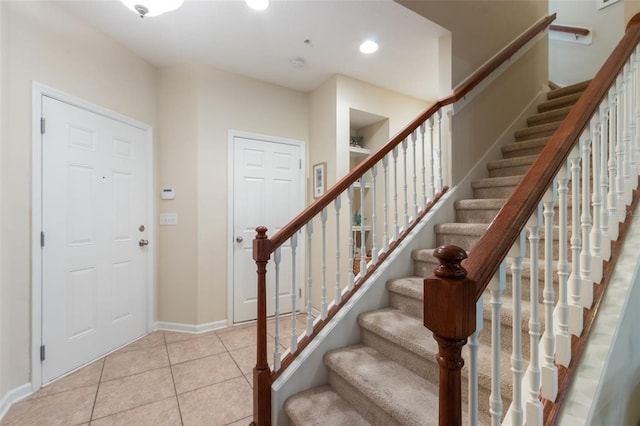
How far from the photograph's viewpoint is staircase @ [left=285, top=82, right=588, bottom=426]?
118cm

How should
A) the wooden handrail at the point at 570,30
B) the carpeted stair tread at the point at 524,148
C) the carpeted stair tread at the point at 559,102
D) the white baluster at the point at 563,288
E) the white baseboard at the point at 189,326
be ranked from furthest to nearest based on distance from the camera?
the wooden handrail at the point at 570,30 → the white baseboard at the point at 189,326 → the carpeted stair tread at the point at 559,102 → the carpeted stair tread at the point at 524,148 → the white baluster at the point at 563,288

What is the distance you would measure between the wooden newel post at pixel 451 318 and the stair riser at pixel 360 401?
2.35 feet

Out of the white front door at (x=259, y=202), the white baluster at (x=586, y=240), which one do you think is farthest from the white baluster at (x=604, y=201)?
the white front door at (x=259, y=202)

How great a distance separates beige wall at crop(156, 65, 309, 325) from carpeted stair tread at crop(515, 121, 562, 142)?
284cm

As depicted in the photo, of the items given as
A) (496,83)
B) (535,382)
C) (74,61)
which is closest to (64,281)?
(74,61)

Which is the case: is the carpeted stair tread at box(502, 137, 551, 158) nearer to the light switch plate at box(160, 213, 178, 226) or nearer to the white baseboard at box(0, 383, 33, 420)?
the light switch plate at box(160, 213, 178, 226)

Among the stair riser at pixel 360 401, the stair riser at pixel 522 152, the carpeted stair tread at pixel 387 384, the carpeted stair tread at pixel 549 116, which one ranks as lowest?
the stair riser at pixel 360 401

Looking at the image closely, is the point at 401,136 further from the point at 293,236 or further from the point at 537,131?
the point at 537,131

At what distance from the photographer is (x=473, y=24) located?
2506mm

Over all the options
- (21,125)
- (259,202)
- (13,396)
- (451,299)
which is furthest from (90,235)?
(451,299)

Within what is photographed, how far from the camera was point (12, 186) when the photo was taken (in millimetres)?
1858

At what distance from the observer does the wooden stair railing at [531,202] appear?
0.61 metres

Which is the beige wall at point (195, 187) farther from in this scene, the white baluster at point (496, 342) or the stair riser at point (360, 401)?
the white baluster at point (496, 342)

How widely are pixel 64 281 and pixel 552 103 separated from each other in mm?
4492
